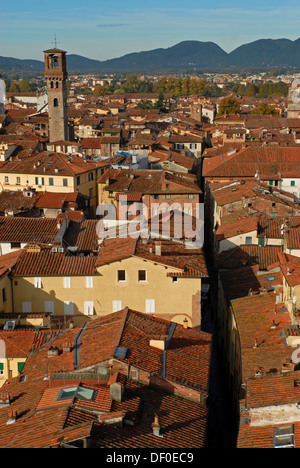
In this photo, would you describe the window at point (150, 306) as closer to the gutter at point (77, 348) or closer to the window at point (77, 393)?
the gutter at point (77, 348)

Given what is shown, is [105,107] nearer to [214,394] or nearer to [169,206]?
[169,206]

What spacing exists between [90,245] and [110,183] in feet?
49.7

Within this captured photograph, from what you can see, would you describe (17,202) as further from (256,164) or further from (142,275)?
(256,164)

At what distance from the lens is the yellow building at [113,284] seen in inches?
881

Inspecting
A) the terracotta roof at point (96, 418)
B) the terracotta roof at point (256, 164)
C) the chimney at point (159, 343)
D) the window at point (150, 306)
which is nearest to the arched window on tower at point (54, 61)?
the terracotta roof at point (256, 164)

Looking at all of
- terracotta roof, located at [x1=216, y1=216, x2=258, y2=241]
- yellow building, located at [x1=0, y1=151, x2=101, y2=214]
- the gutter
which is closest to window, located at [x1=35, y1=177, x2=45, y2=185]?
yellow building, located at [x1=0, y1=151, x2=101, y2=214]

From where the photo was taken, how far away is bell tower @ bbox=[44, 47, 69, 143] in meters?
67.0

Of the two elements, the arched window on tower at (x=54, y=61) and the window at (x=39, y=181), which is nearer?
the window at (x=39, y=181)

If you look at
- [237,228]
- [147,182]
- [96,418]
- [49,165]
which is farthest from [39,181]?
[96,418]

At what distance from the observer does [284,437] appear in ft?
43.0

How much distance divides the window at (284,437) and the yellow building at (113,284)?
901 centimetres

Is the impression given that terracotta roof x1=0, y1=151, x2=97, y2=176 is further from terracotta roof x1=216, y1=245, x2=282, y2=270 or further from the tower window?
the tower window

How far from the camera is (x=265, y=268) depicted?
90.1 ft

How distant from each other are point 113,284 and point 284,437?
11.0 m
